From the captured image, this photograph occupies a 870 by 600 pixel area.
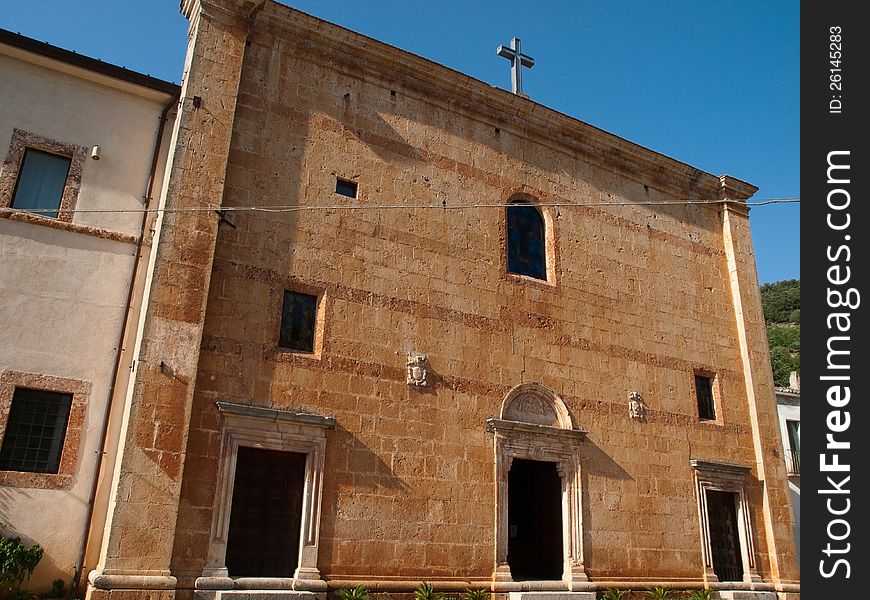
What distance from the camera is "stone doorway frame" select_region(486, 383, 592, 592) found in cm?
1175

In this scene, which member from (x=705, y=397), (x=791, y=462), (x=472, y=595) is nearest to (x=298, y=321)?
(x=472, y=595)

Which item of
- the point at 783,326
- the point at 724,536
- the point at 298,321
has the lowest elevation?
the point at 724,536

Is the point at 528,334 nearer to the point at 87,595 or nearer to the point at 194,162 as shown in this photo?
the point at 194,162

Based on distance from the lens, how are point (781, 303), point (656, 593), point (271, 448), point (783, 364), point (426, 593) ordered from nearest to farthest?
point (271, 448)
point (426, 593)
point (656, 593)
point (783, 364)
point (781, 303)

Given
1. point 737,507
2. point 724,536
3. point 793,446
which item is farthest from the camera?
point 793,446

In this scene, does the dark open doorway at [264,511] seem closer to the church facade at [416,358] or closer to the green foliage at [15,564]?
the church facade at [416,358]

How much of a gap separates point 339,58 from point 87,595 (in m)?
9.35

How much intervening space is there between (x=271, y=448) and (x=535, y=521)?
5.67 meters

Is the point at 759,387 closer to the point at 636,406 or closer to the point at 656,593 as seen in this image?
the point at 636,406

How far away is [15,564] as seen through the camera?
27.4ft

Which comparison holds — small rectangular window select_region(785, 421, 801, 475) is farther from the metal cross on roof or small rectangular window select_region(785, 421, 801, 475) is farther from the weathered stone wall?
the metal cross on roof

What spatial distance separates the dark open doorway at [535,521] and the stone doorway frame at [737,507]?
3.29 metres

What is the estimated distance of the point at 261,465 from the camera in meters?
11.1
